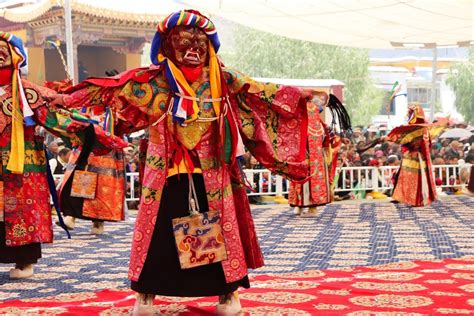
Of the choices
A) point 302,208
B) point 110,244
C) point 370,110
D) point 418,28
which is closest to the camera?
point 110,244

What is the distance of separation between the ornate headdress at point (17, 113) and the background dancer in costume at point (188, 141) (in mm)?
1102

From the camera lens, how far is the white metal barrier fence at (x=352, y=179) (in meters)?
11.0

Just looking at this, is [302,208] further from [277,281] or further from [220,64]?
A: [220,64]

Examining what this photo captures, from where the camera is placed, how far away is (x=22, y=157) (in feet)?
16.3

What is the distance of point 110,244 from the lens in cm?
706

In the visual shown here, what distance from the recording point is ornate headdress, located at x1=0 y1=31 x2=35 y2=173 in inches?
195

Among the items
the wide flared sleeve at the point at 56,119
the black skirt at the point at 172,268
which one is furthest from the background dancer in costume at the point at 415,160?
the black skirt at the point at 172,268

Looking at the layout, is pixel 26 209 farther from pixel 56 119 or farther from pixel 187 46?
pixel 187 46

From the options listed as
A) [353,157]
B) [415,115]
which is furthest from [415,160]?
[353,157]

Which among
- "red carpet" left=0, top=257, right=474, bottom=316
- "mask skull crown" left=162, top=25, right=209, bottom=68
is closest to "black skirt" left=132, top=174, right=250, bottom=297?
"red carpet" left=0, top=257, right=474, bottom=316

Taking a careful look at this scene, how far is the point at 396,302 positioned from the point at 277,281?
0.90 meters

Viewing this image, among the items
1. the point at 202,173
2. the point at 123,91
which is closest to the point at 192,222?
the point at 202,173

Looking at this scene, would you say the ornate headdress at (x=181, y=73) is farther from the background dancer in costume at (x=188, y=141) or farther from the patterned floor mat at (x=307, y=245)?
the patterned floor mat at (x=307, y=245)

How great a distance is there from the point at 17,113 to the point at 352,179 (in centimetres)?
750
